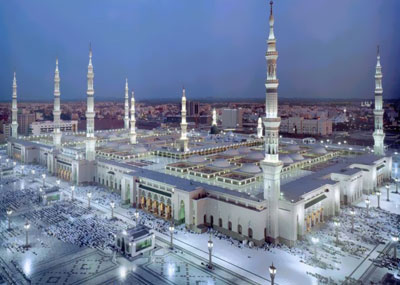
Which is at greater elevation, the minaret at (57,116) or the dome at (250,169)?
the minaret at (57,116)

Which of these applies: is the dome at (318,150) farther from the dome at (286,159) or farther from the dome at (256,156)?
the dome at (256,156)

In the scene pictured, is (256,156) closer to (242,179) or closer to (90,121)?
(242,179)

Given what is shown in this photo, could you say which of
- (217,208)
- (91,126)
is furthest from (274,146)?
(91,126)

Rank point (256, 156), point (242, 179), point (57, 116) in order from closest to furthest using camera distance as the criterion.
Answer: point (242, 179)
point (256, 156)
point (57, 116)

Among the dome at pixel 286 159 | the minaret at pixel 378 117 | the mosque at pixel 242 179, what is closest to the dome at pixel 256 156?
the mosque at pixel 242 179

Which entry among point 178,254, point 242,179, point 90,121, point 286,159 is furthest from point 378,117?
point 90,121

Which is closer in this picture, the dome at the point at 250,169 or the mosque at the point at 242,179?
the mosque at the point at 242,179
